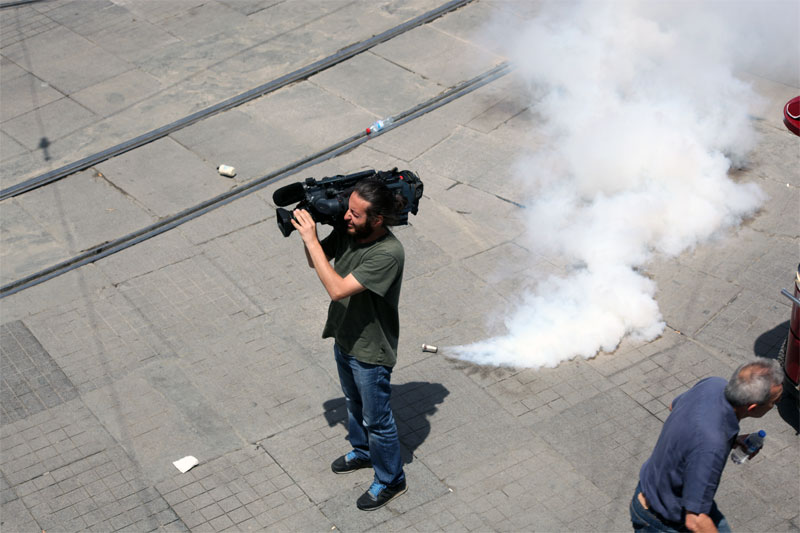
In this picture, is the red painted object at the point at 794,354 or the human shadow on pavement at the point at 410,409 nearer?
the red painted object at the point at 794,354

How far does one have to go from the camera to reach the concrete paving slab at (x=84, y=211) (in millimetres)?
7812

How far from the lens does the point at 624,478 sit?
5.38 metres

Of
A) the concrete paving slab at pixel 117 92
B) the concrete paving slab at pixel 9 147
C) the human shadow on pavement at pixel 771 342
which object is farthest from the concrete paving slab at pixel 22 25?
the human shadow on pavement at pixel 771 342

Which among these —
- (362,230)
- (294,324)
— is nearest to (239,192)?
(294,324)

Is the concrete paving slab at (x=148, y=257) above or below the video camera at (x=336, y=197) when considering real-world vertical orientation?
below

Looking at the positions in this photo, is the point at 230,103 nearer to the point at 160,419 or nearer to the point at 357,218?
the point at 160,419

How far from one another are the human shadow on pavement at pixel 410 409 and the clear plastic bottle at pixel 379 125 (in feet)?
11.7

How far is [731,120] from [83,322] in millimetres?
5977

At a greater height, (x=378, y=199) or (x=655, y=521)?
(x=378, y=199)

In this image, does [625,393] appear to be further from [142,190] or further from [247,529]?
[142,190]

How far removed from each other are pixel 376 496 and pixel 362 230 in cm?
160

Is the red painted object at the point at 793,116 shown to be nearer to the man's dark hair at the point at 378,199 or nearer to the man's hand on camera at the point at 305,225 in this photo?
the man's dark hair at the point at 378,199

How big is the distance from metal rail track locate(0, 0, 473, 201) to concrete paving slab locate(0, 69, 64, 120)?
4.95ft

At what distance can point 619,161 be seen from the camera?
25.5 ft
